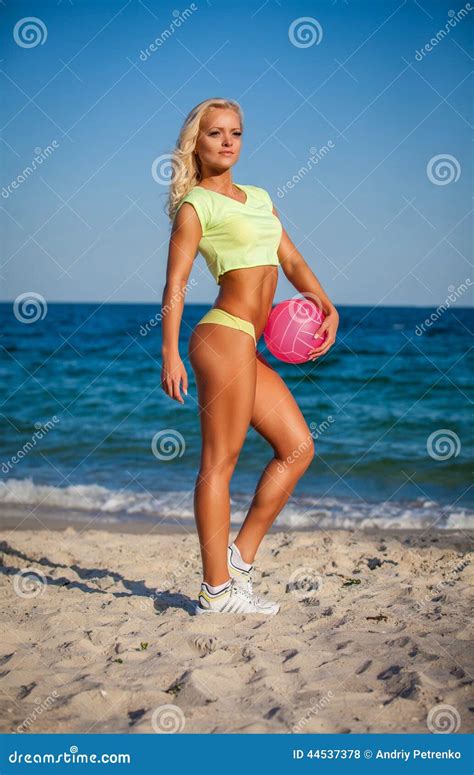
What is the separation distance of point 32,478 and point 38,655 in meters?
5.10

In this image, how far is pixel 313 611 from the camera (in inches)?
152

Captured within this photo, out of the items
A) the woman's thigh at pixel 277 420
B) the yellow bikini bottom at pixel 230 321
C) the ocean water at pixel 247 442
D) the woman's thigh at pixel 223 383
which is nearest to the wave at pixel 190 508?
the ocean water at pixel 247 442

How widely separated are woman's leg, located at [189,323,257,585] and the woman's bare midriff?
117mm

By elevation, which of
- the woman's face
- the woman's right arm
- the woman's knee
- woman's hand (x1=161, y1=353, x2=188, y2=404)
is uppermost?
the woman's face

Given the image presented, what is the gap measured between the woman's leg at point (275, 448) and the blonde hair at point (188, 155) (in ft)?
3.01

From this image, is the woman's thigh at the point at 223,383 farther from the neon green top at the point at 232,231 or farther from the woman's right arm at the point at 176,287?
the neon green top at the point at 232,231

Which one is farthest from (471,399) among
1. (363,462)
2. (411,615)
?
(411,615)

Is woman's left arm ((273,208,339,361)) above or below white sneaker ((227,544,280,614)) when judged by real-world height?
above

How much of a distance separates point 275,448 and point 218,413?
449 mm

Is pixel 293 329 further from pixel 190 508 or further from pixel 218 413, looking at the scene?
pixel 190 508

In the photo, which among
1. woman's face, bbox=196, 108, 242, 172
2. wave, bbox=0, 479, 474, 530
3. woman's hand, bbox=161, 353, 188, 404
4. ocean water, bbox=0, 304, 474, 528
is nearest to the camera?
woman's hand, bbox=161, 353, 188, 404

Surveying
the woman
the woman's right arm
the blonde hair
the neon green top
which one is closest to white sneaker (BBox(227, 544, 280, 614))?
the woman

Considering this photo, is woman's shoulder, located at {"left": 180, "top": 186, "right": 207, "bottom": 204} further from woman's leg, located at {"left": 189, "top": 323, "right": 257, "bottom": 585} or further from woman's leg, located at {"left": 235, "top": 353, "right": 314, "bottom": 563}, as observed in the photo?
woman's leg, located at {"left": 235, "top": 353, "right": 314, "bottom": 563}

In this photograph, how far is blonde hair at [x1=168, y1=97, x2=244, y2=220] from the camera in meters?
3.53
